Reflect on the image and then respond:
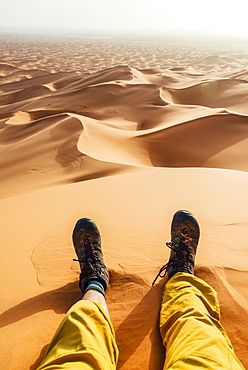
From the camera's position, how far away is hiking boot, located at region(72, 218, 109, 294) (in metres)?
2.03

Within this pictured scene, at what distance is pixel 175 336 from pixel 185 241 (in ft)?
3.15

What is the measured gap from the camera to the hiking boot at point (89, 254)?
79.7 inches

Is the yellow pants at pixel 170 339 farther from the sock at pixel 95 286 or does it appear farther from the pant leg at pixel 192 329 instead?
the sock at pixel 95 286

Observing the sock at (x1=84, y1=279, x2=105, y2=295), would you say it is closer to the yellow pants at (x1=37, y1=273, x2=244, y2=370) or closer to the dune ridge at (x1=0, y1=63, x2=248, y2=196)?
the yellow pants at (x1=37, y1=273, x2=244, y2=370)

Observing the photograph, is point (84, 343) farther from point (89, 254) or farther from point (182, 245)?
point (182, 245)

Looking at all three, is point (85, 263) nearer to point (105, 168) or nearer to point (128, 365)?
point (128, 365)

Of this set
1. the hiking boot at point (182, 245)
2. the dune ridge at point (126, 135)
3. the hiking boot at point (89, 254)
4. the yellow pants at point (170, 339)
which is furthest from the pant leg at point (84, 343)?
the dune ridge at point (126, 135)

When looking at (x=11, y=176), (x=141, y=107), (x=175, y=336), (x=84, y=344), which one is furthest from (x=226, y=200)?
(x=141, y=107)

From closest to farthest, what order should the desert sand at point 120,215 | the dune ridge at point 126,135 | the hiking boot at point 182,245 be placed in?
the desert sand at point 120,215 < the hiking boot at point 182,245 < the dune ridge at point 126,135

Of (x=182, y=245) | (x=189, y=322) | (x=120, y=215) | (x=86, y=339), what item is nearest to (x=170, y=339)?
(x=189, y=322)

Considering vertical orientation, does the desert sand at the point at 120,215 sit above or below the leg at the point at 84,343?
below

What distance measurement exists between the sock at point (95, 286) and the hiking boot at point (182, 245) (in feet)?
1.26

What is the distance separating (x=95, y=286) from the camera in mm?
1928

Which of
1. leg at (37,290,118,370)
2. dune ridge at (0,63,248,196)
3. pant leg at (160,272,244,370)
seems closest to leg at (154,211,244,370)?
pant leg at (160,272,244,370)
